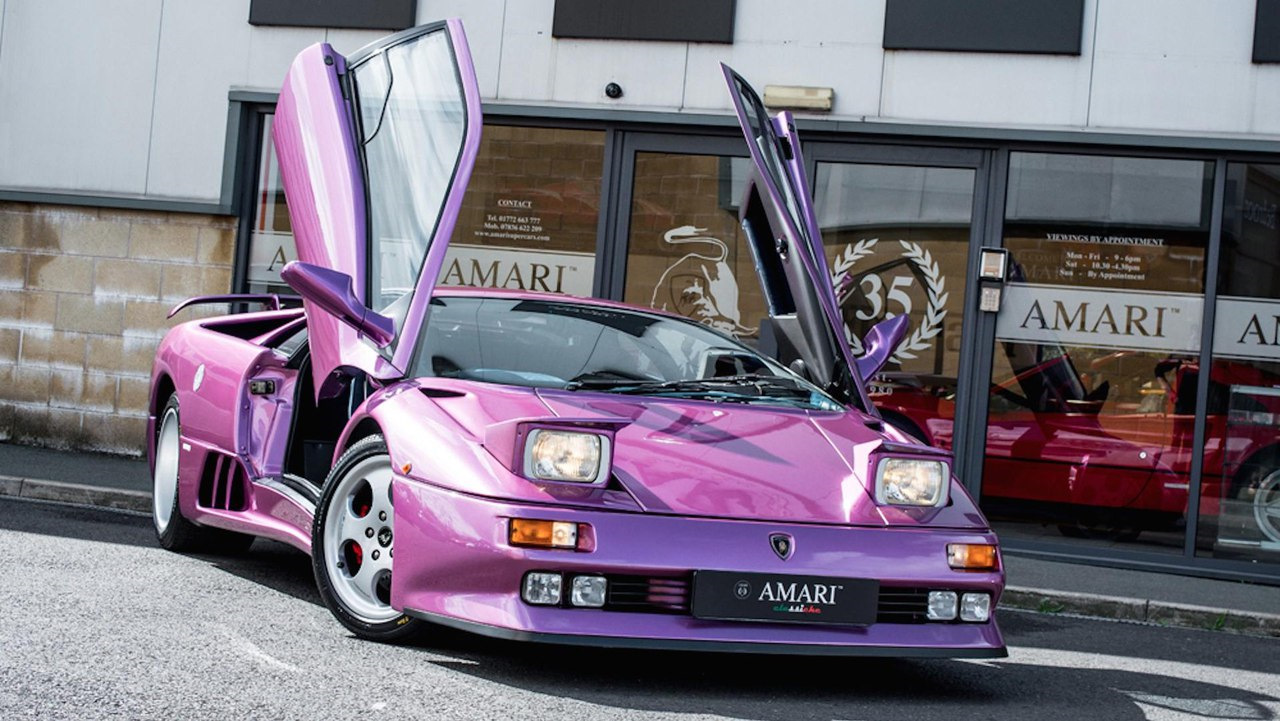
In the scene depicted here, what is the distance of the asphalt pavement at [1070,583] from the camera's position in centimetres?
776

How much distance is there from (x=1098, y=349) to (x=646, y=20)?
3.72 meters

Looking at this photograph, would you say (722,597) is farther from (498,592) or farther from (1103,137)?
(1103,137)

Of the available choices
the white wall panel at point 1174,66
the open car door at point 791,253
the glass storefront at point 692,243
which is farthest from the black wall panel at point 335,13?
the open car door at point 791,253

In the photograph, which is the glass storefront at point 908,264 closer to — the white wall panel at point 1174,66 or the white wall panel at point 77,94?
the white wall panel at point 1174,66

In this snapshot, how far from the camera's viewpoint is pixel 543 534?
4277 mm

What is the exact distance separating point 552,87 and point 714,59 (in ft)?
3.79

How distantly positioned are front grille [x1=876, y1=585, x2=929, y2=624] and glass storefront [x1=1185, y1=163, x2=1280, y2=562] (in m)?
5.95

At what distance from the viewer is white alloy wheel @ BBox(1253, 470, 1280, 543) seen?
32.1 ft

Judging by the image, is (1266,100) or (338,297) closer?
(338,297)

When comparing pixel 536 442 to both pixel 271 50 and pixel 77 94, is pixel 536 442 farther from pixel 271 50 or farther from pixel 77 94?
pixel 77 94

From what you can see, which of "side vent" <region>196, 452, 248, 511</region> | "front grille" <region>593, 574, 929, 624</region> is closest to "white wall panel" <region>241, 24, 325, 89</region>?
"side vent" <region>196, 452, 248, 511</region>

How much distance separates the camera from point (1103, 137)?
1004 centimetres

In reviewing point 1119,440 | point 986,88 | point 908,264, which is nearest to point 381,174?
point 908,264

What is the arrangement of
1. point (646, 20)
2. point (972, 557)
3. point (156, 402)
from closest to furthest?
1. point (972, 557)
2. point (156, 402)
3. point (646, 20)
